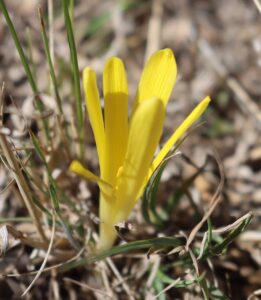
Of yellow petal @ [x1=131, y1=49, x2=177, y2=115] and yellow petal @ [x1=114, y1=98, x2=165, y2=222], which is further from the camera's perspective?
yellow petal @ [x1=131, y1=49, x2=177, y2=115]

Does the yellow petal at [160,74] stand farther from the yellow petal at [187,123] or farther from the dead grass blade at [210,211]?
the dead grass blade at [210,211]

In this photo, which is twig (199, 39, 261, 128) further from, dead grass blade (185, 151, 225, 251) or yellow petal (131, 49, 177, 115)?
yellow petal (131, 49, 177, 115)

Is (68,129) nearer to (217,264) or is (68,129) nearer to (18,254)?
(18,254)

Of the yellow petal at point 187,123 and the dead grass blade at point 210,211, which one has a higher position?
the yellow petal at point 187,123

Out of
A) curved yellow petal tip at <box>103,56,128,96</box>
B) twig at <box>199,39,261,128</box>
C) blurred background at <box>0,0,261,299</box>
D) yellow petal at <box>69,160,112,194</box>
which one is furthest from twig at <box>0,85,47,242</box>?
twig at <box>199,39,261,128</box>

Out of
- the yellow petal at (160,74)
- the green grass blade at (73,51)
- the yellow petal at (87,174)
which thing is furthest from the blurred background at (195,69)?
the yellow petal at (160,74)

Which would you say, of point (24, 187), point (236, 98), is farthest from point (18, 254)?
point (236, 98)
